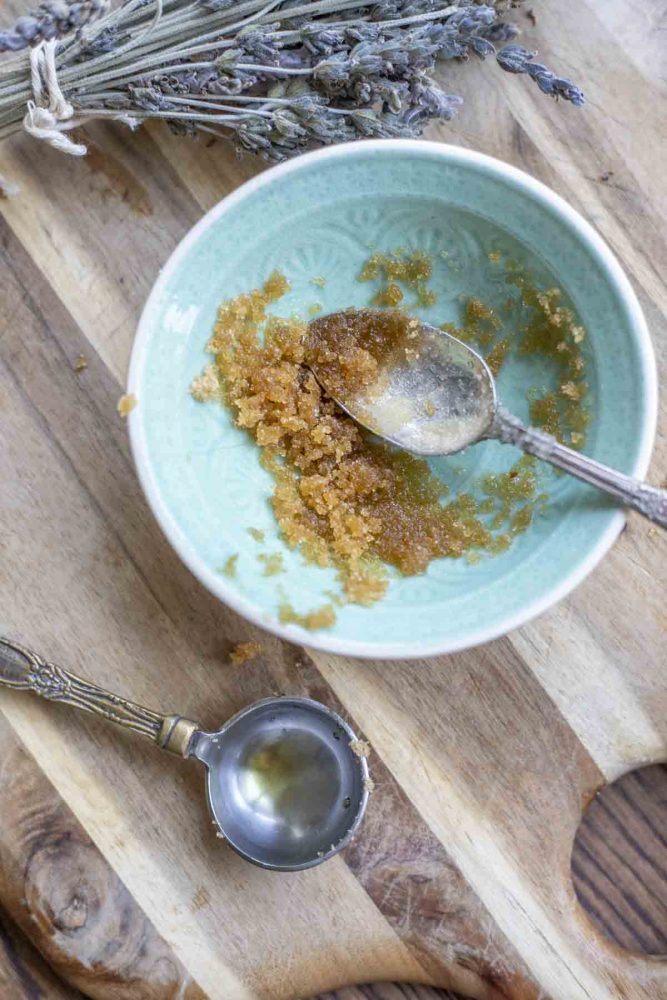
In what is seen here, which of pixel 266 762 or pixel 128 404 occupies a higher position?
pixel 128 404

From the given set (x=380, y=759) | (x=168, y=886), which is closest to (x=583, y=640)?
(x=380, y=759)

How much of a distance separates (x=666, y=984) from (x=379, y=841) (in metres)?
0.52

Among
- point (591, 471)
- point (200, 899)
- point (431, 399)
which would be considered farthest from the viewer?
point (200, 899)

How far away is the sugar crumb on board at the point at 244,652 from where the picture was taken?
1425mm

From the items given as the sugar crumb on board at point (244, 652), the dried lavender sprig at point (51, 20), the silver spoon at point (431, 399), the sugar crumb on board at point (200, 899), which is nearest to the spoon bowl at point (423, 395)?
the silver spoon at point (431, 399)

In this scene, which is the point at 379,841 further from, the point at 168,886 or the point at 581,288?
the point at 581,288

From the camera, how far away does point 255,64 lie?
4.17 ft

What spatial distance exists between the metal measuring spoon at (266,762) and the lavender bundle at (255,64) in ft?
2.74

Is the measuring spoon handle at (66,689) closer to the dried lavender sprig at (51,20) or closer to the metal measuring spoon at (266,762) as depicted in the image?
the metal measuring spoon at (266,762)

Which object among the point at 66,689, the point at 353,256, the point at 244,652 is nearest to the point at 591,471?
the point at 353,256

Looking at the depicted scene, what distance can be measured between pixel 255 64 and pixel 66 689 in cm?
99

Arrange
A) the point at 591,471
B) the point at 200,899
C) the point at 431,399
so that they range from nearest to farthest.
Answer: the point at 591,471
the point at 431,399
the point at 200,899

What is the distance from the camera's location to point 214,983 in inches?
56.7

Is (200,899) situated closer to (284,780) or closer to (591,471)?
(284,780)
